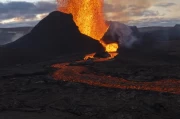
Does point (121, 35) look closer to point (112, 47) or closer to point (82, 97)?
point (112, 47)

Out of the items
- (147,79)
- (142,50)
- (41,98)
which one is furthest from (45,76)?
(142,50)

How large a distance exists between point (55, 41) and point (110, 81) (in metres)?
22.0

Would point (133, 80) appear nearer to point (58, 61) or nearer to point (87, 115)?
point (87, 115)

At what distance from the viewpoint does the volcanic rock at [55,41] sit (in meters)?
46.8

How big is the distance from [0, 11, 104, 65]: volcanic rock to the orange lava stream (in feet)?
45.9

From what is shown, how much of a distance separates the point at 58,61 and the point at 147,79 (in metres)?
15.3

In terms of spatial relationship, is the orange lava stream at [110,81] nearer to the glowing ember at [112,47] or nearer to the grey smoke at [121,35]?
the glowing ember at [112,47]

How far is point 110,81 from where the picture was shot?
90.0 ft

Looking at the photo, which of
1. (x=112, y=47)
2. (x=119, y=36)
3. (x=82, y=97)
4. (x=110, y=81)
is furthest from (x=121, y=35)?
(x=82, y=97)

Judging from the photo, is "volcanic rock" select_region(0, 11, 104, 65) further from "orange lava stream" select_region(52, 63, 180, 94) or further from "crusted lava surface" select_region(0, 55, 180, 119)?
"crusted lava surface" select_region(0, 55, 180, 119)

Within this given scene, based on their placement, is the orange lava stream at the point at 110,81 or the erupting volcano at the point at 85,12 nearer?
the orange lava stream at the point at 110,81

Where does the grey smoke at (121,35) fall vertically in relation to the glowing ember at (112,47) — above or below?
above

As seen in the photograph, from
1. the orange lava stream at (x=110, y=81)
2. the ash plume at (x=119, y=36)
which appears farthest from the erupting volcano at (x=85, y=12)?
the orange lava stream at (x=110, y=81)

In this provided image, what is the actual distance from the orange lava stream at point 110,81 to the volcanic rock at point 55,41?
45.9 ft
